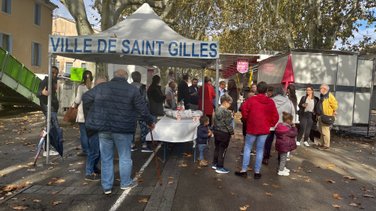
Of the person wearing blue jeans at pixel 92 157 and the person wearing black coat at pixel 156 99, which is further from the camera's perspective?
the person wearing black coat at pixel 156 99

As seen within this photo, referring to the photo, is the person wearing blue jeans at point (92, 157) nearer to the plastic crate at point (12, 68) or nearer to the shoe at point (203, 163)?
the shoe at point (203, 163)

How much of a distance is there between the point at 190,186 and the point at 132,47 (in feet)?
9.62

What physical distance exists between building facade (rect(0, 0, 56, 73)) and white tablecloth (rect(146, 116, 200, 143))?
21.7 m

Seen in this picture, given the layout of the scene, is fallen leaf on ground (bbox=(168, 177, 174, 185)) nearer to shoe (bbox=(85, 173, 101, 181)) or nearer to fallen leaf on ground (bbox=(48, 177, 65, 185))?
shoe (bbox=(85, 173, 101, 181))

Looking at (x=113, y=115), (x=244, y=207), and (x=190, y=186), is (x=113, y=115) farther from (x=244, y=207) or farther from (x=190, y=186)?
(x=244, y=207)

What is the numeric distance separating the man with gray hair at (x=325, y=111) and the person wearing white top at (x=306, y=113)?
0.73ft

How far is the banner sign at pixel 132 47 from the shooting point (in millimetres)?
8250

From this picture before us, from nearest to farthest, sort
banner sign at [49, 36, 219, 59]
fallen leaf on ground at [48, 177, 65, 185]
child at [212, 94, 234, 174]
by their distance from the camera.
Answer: fallen leaf on ground at [48, 177, 65, 185] < child at [212, 94, 234, 174] < banner sign at [49, 36, 219, 59]

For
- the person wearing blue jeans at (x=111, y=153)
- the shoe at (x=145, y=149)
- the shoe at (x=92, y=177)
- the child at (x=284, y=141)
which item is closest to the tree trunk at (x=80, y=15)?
the shoe at (x=145, y=149)

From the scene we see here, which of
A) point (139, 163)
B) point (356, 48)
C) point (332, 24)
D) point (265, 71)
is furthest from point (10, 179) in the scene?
point (356, 48)

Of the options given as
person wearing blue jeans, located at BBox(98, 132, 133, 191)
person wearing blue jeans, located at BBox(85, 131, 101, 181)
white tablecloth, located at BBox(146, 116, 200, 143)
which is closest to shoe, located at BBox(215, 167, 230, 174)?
white tablecloth, located at BBox(146, 116, 200, 143)

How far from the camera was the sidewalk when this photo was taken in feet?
20.1

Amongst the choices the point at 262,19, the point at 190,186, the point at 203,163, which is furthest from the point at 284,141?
the point at 262,19

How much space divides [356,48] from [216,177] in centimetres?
2336
